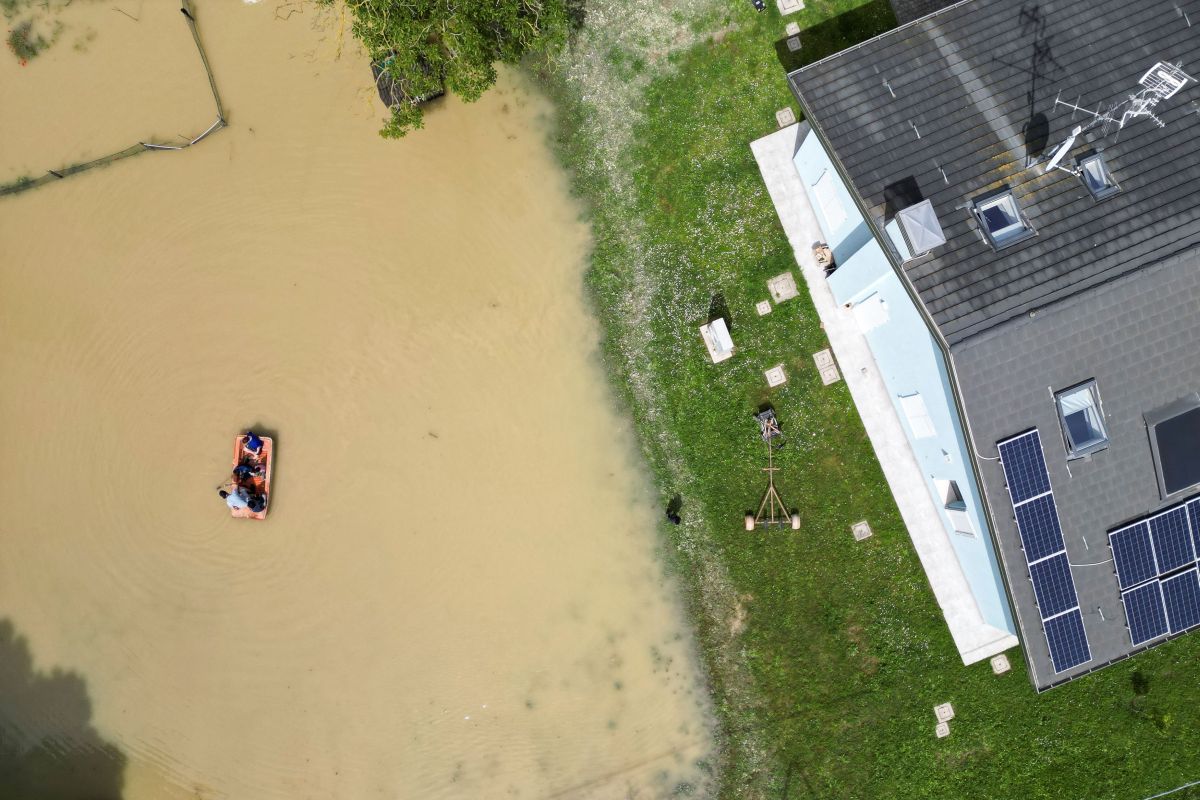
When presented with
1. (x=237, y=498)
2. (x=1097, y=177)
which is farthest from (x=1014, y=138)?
(x=237, y=498)

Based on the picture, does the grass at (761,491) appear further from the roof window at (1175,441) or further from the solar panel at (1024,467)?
the roof window at (1175,441)

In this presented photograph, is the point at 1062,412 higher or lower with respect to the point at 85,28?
lower

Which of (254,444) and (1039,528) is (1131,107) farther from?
(254,444)

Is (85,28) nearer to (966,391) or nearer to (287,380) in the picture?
(287,380)

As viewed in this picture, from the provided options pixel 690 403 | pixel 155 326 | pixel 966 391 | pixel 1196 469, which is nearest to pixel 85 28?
pixel 155 326

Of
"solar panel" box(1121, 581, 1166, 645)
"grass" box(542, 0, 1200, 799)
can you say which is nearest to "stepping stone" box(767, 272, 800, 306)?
"grass" box(542, 0, 1200, 799)

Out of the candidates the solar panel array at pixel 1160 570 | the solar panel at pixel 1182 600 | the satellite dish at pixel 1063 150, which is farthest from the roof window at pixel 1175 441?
the satellite dish at pixel 1063 150

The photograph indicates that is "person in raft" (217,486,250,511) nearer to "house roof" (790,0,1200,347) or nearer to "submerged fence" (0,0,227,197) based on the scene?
"submerged fence" (0,0,227,197)
